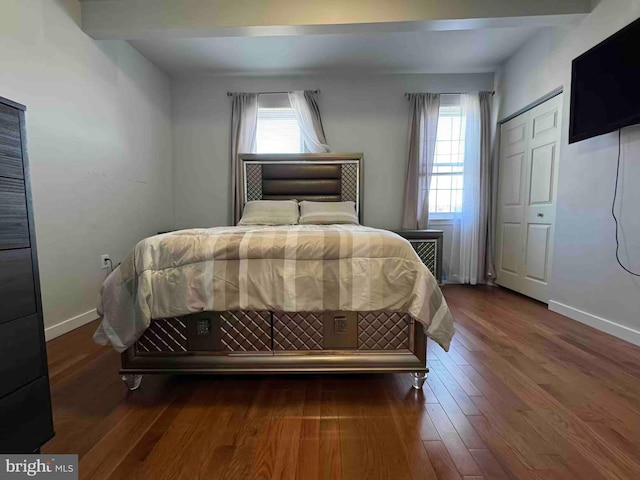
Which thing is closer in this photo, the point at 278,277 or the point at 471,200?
the point at 278,277

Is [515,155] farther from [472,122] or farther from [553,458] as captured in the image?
[553,458]

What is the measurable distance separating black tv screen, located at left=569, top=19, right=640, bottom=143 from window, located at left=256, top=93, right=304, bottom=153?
8.89ft

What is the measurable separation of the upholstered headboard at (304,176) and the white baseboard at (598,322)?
2180mm

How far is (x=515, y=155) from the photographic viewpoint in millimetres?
3336

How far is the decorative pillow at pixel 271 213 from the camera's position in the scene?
3029mm

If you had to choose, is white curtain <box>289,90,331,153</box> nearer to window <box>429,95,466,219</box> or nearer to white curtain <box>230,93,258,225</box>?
white curtain <box>230,93,258,225</box>

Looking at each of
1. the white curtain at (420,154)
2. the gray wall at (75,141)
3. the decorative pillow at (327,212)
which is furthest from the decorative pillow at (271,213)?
the white curtain at (420,154)

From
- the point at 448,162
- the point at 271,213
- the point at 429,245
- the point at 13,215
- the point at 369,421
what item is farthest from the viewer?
the point at 448,162

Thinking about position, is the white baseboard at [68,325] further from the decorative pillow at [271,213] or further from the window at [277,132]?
the window at [277,132]

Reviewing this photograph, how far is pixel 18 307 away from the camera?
0.93 metres

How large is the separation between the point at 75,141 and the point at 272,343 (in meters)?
2.34

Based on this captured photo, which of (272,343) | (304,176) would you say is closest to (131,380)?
(272,343)

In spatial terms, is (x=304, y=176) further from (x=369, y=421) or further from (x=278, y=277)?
(x=369, y=421)

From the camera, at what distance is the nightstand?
3.31m
